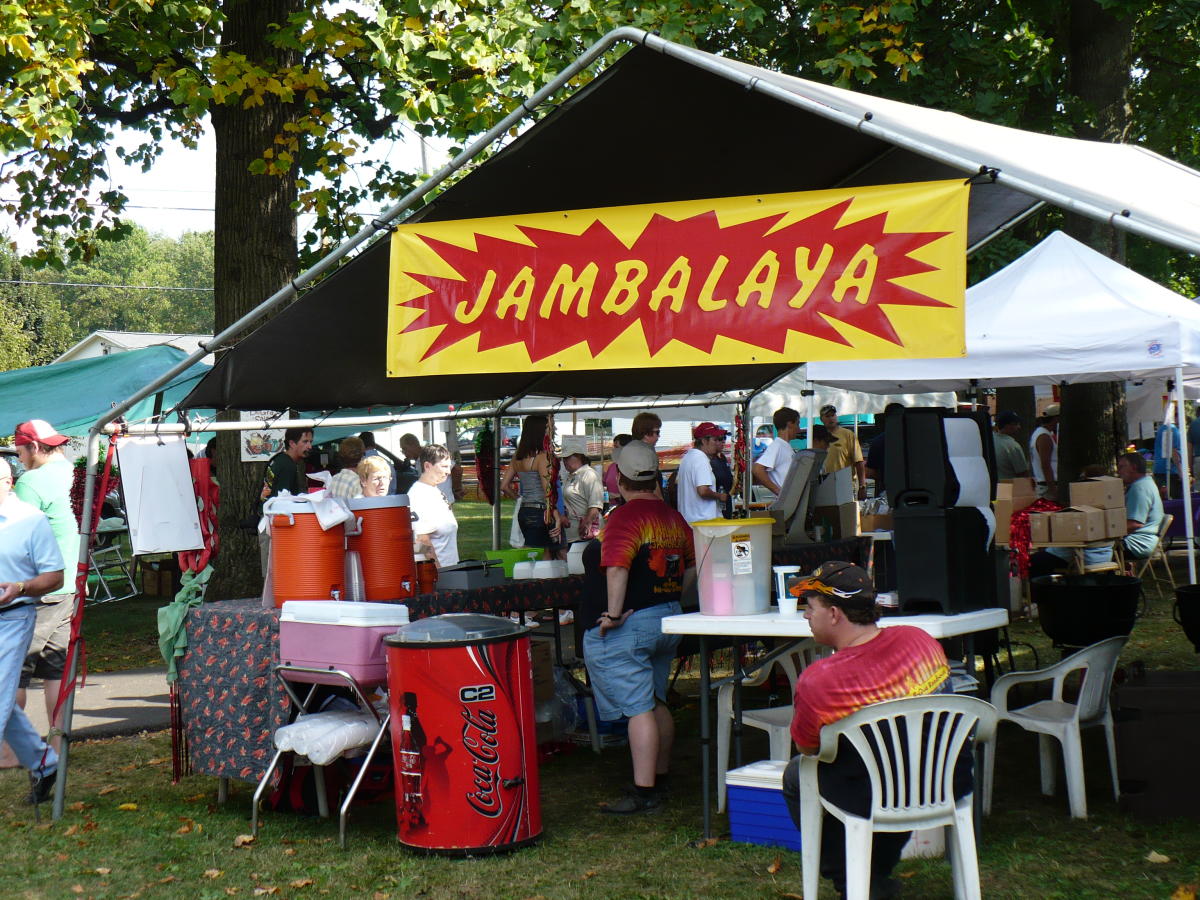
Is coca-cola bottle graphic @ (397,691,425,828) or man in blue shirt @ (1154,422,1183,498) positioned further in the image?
man in blue shirt @ (1154,422,1183,498)

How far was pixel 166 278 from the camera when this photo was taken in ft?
391

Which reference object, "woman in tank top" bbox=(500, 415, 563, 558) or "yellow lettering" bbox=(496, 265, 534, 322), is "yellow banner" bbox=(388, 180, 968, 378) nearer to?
"yellow lettering" bbox=(496, 265, 534, 322)

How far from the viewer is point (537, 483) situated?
10797mm

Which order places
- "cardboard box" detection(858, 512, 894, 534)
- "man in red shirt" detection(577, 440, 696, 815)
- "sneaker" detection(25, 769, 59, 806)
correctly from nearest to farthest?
"man in red shirt" detection(577, 440, 696, 815)
"sneaker" detection(25, 769, 59, 806)
"cardboard box" detection(858, 512, 894, 534)

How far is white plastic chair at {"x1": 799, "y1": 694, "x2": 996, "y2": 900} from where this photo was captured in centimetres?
386

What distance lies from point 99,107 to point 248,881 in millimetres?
8117

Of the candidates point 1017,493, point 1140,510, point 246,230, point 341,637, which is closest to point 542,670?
point 341,637

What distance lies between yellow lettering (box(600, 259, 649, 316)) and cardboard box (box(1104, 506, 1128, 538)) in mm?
7011

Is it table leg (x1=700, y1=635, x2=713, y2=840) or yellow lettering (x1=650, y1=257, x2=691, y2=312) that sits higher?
yellow lettering (x1=650, y1=257, x2=691, y2=312)

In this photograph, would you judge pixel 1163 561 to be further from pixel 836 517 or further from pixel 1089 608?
pixel 1089 608

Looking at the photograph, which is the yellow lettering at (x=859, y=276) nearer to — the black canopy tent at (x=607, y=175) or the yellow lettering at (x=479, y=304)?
the black canopy tent at (x=607, y=175)

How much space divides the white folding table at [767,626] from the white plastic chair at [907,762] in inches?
31.5

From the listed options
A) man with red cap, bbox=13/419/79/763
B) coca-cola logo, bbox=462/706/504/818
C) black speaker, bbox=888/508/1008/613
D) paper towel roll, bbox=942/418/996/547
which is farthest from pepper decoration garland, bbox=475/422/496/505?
black speaker, bbox=888/508/1008/613

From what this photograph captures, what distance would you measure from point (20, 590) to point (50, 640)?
79 centimetres
